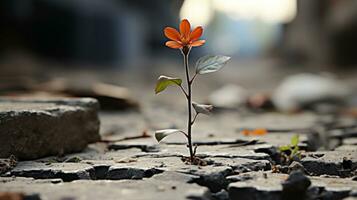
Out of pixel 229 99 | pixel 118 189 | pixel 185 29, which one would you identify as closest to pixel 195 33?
pixel 185 29

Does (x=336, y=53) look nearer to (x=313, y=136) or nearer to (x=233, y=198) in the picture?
(x=313, y=136)

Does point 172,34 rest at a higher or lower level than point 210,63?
higher

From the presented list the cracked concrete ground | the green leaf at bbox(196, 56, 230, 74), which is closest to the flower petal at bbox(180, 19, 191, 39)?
the green leaf at bbox(196, 56, 230, 74)

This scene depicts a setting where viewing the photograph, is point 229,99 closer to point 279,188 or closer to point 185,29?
point 185,29

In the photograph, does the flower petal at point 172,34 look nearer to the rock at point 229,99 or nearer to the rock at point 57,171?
the rock at point 57,171

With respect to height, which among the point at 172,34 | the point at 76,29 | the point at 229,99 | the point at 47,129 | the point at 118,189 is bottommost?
the point at 118,189

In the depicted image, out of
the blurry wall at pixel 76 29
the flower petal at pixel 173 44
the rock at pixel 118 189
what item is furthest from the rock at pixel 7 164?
the blurry wall at pixel 76 29

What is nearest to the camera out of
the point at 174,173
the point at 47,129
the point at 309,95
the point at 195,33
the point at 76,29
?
the point at 174,173
